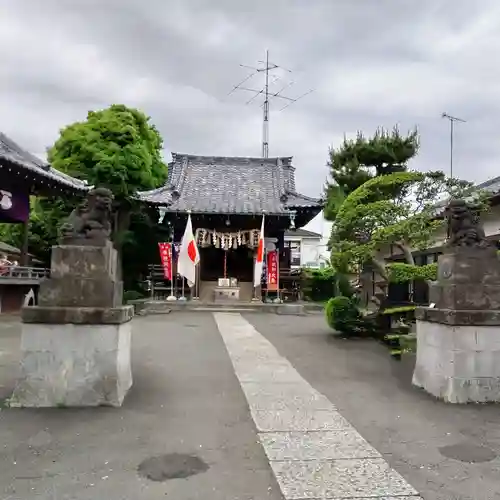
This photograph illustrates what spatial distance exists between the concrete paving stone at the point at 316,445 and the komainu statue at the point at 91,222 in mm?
3074

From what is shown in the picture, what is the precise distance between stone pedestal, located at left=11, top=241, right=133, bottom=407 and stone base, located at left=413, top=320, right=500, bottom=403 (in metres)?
3.97

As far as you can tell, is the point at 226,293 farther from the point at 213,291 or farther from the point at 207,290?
the point at 207,290

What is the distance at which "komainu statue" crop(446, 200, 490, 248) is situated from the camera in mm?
6441

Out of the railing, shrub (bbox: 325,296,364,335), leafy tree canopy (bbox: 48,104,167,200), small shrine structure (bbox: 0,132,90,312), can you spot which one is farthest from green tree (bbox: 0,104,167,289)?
shrub (bbox: 325,296,364,335)

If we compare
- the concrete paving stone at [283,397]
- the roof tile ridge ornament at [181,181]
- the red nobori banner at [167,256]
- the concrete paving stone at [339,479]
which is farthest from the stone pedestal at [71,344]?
the roof tile ridge ornament at [181,181]

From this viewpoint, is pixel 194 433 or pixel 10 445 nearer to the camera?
pixel 10 445

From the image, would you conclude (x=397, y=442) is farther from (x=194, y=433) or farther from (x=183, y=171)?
(x=183, y=171)

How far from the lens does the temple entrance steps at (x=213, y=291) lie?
2256cm

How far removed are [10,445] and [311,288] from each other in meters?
21.1

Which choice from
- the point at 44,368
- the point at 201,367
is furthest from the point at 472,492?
the point at 201,367

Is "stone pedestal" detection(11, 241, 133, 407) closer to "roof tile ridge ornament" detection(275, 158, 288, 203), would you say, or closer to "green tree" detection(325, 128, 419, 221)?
"green tree" detection(325, 128, 419, 221)

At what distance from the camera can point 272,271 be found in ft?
73.5

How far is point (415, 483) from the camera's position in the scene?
3.73m

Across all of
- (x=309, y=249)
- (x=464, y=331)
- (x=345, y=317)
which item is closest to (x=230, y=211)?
(x=345, y=317)
